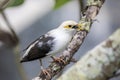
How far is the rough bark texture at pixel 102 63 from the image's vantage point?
0.54 metres

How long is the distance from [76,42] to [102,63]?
0.89ft

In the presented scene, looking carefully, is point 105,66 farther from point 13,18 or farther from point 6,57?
point 13,18

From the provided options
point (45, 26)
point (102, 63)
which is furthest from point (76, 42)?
point (45, 26)

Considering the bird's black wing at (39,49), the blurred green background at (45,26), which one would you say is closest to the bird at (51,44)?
the bird's black wing at (39,49)

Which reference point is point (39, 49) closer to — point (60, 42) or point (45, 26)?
point (60, 42)

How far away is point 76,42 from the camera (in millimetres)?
811

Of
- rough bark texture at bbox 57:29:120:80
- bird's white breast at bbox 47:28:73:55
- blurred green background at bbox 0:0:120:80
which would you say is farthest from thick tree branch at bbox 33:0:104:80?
blurred green background at bbox 0:0:120:80

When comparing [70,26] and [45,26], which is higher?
[45,26]

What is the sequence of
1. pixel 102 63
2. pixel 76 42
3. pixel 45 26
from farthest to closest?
pixel 45 26 → pixel 76 42 → pixel 102 63

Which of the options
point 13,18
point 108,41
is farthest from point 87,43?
point 108,41

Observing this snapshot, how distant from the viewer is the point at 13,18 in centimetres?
305

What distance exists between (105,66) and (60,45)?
0.33 m

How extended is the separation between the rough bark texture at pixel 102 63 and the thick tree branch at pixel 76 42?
0.76 ft

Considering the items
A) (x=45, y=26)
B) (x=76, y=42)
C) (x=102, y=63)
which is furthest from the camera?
(x=45, y=26)
